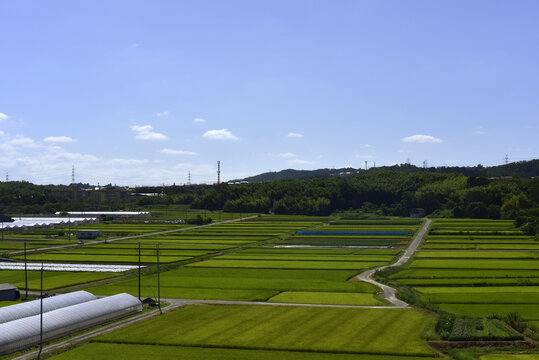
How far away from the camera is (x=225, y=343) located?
94.8ft

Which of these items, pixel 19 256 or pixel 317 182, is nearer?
pixel 19 256

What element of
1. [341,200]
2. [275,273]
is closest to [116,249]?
[275,273]

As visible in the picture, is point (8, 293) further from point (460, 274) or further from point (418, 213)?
point (418, 213)

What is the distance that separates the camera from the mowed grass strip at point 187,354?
26.6 meters

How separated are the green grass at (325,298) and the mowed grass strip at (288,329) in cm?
260

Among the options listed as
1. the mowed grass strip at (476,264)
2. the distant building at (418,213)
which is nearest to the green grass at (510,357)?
the mowed grass strip at (476,264)

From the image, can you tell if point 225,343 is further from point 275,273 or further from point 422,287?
point 275,273

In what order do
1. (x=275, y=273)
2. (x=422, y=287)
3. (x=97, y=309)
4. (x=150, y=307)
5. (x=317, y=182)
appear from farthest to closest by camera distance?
(x=317, y=182) → (x=275, y=273) → (x=422, y=287) → (x=150, y=307) → (x=97, y=309)

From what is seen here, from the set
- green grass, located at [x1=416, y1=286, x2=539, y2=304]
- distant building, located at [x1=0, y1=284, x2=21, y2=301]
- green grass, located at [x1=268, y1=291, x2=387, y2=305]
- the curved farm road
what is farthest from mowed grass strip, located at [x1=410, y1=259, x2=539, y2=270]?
distant building, located at [x1=0, y1=284, x2=21, y2=301]

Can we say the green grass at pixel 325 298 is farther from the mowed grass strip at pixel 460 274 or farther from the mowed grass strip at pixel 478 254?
the mowed grass strip at pixel 478 254

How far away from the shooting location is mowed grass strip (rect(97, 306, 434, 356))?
28.4 metres

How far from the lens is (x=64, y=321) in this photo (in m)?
31.4

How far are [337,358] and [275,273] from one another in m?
26.8

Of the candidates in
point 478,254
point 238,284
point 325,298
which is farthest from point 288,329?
point 478,254
